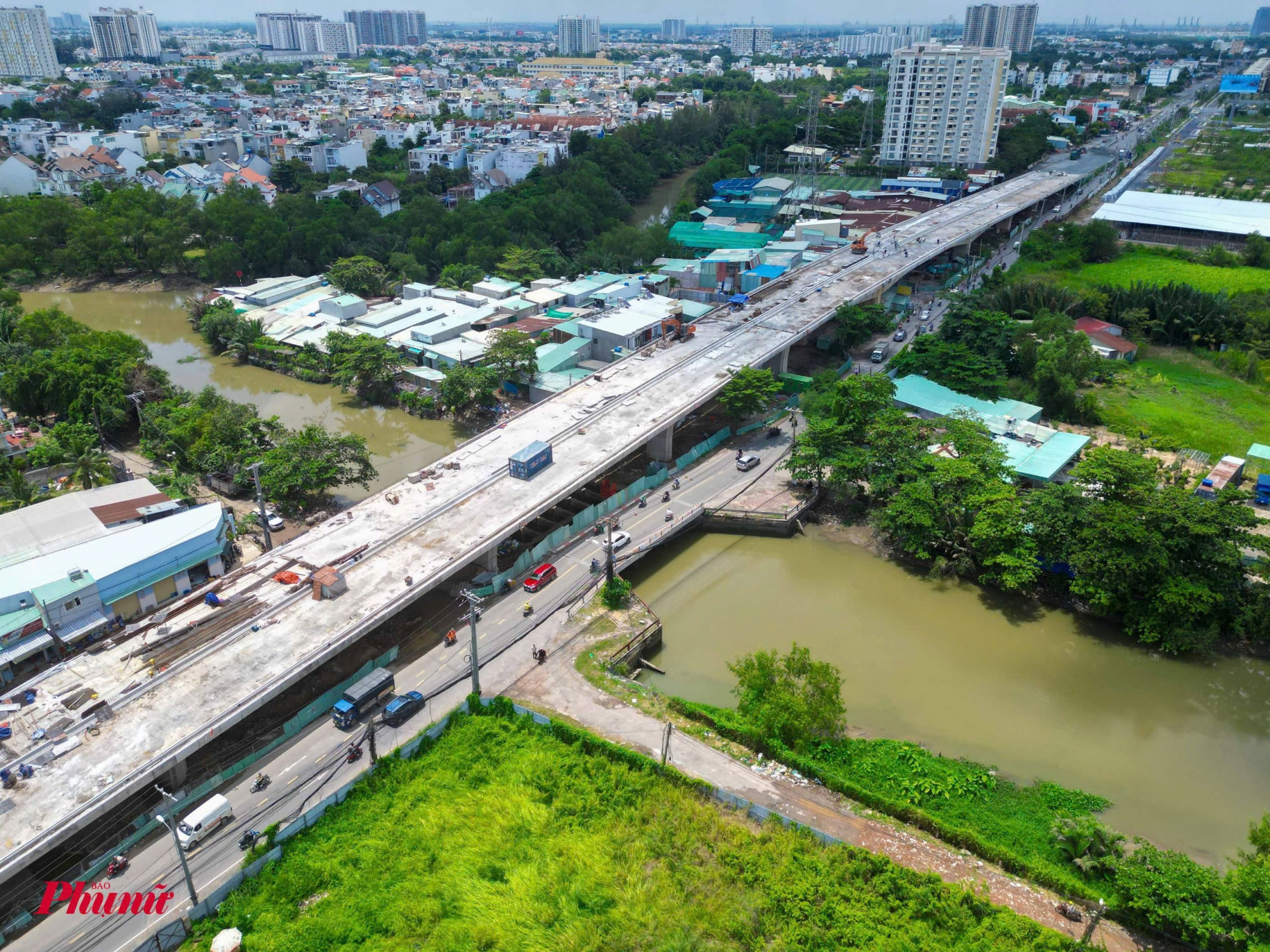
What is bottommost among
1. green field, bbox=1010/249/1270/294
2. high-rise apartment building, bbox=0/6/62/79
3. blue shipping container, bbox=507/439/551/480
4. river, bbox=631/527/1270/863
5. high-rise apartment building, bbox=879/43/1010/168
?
river, bbox=631/527/1270/863

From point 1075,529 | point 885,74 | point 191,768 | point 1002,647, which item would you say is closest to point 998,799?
point 1002,647

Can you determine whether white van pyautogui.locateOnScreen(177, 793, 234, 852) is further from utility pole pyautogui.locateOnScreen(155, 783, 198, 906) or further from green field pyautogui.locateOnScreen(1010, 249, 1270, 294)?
green field pyautogui.locateOnScreen(1010, 249, 1270, 294)

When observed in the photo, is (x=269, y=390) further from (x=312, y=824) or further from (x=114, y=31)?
(x=114, y=31)

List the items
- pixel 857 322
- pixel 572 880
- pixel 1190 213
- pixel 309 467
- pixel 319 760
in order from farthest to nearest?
pixel 1190 213, pixel 857 322, pixel 309 467, pixel 319 760, pixel 572 880

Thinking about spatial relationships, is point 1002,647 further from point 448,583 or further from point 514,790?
point 448,583

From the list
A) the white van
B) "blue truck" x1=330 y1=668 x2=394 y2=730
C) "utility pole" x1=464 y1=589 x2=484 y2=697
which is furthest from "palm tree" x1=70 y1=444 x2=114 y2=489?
"utility pole" x1=464 y1=589 x2=484 y2=697

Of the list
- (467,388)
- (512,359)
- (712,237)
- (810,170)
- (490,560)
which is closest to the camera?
(490,560)

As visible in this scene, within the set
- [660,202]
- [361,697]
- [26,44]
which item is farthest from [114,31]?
[361,697]
